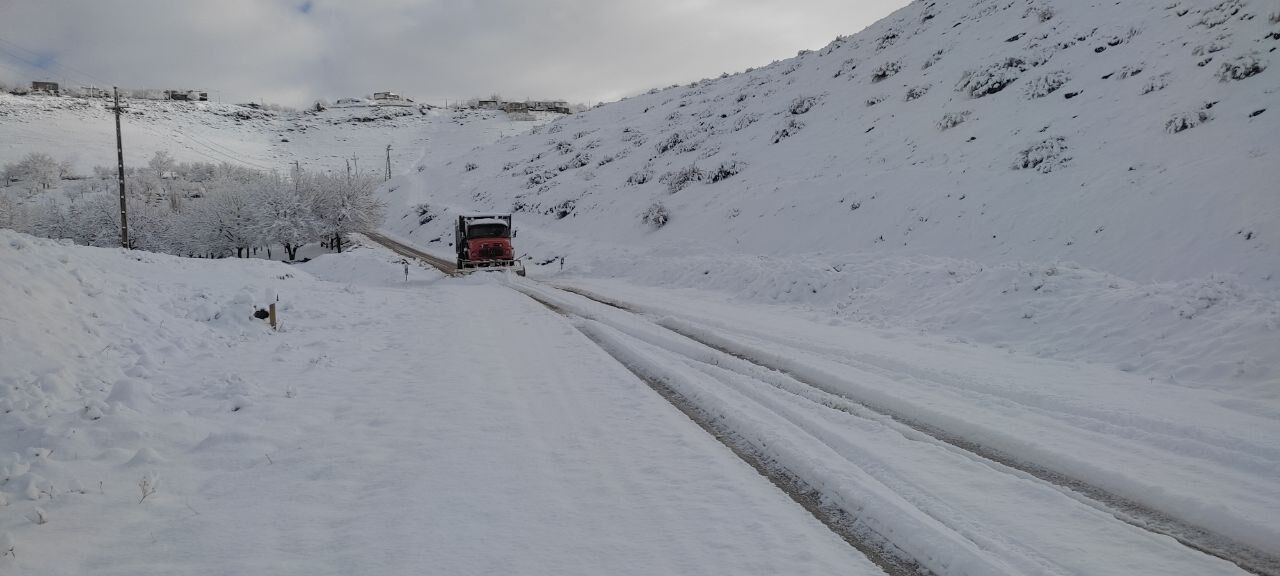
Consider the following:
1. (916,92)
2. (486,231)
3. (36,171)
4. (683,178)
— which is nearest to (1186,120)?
(916,92)

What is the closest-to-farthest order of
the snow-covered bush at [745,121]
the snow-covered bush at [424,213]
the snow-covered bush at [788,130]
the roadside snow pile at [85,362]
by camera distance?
the roadside snow pile at [85,362]
the snow-covered bush at [788,130]
the snow-covered bush at [745,121]
the snow-covered bush at [424,213]

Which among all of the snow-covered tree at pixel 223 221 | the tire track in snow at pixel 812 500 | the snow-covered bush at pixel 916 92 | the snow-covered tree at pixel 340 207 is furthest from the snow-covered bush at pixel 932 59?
the snow-covered tree at pixel 223 221

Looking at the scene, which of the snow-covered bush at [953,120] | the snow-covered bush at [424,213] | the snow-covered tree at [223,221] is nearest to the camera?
the snow-covered bush at [953,120]

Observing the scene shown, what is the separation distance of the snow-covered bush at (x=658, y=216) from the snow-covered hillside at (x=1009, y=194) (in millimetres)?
106

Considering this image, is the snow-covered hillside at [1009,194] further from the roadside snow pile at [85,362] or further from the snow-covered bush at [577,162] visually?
the roadside snow pile at [85,362]

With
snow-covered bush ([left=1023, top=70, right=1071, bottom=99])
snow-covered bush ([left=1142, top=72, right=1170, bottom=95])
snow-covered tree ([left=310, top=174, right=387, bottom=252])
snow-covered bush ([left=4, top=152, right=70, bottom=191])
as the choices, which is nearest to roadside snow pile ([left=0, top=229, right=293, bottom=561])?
snow-covered bush ([left=1142, top=72, right=1170, bottom=95])

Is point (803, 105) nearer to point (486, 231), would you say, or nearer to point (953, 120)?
point (953, 120)

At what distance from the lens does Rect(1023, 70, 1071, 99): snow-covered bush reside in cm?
2155

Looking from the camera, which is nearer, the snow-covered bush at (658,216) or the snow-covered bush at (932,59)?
the snow-covered bush at (658,216)

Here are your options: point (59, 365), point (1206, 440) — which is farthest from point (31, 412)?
point (1206, 440)

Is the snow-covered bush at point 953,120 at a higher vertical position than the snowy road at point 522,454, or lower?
higher

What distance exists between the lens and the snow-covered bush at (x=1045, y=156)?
16875 millimetres

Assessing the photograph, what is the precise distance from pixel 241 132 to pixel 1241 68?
15141cm

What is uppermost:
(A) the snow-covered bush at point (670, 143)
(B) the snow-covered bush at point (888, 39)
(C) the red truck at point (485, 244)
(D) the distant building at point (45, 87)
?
(D) the distant building at point (45, 87)
